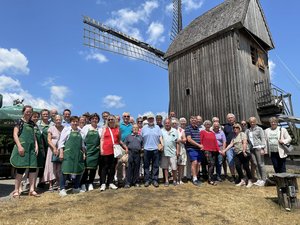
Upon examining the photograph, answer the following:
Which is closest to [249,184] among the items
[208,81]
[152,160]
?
[152,160]

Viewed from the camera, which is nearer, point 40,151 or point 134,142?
point 40,151

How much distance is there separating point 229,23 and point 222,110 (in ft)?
14.9

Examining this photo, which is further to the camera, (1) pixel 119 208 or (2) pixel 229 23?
(2) pixel 229 23

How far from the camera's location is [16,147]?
19.1ft

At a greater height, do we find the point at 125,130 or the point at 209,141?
the point at 125,130

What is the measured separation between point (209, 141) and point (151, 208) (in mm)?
3002

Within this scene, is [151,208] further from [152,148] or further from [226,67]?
[226,67]

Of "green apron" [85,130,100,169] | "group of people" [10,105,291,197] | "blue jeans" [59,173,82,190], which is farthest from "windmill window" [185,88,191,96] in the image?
"blue jeans" [59,173,82,190]

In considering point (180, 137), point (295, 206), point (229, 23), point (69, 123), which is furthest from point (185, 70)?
point (295, 206)

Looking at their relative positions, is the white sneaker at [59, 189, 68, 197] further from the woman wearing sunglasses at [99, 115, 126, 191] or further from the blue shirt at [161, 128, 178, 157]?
the blue shirt at [161, 128, 178, 157]

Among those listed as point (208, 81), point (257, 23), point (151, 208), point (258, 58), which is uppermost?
point (257, 23)

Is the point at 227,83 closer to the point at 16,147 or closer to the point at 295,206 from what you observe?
the point at 295,206

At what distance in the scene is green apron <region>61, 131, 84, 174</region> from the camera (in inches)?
246

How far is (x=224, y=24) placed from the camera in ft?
49.0
